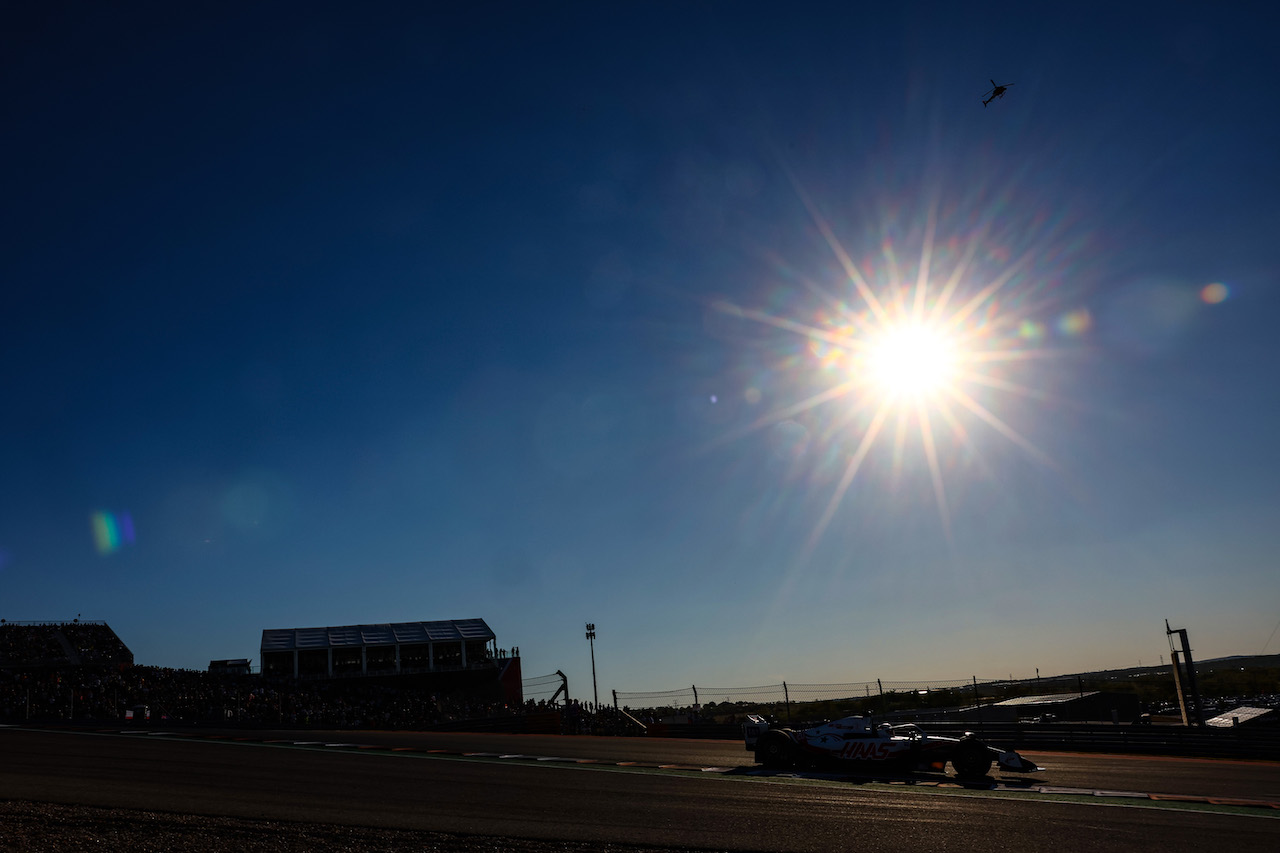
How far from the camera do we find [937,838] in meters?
10.3

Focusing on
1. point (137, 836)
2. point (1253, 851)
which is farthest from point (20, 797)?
point (1253, 851)

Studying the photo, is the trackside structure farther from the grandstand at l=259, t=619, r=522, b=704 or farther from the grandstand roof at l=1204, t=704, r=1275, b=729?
the grandstand roof at l=1204, t=704, r=1275, b=729

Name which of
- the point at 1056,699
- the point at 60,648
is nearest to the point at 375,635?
the point at 60,648

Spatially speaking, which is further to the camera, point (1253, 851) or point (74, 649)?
point (74, 649)

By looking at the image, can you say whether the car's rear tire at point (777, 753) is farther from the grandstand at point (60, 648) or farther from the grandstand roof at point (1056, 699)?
the grandstand at point (60, 648)

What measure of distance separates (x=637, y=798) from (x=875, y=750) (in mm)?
5638

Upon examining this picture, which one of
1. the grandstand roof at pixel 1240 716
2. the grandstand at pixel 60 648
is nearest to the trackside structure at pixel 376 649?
the grandstand at pixel 60 648

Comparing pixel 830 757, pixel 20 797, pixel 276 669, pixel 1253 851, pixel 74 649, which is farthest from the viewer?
pixel 276 669

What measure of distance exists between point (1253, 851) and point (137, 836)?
13761 millimetres

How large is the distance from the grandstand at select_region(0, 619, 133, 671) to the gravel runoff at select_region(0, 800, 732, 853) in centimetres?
4306

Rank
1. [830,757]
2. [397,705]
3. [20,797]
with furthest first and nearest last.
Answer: [397,705]
[830,757]
[20,797]

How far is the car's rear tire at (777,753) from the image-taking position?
17.0m

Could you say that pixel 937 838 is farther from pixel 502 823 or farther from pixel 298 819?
pixel 298 819

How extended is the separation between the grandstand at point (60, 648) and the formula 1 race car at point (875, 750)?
45.0 m
